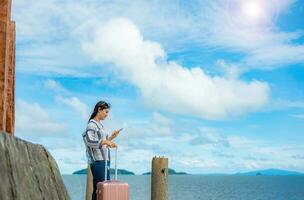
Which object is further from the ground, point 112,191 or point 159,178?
point 159,178

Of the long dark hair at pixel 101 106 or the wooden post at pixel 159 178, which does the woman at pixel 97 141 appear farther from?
the wooden post at pixel 159 178

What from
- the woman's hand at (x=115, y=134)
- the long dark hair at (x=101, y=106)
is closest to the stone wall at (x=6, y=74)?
the long dark hair at (x=101, y=106)

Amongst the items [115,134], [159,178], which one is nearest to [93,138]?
[115,134]

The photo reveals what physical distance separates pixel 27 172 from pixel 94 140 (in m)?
2.94

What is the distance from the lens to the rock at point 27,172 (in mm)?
3898

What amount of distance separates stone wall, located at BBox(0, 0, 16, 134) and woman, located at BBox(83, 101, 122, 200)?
246cm

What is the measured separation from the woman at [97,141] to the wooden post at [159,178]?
3.70 m

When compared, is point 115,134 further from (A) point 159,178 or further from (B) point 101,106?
(A) point 159,178

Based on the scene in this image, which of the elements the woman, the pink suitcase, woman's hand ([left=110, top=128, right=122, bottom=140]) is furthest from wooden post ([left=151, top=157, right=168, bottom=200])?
the pink suitcase

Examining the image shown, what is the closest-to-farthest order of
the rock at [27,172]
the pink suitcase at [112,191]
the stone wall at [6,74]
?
1. the rock at [27,172]
2. the stone wall at [6,74]
3. the pink suitcase at [112,191]

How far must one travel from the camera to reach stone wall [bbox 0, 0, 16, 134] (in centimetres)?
437

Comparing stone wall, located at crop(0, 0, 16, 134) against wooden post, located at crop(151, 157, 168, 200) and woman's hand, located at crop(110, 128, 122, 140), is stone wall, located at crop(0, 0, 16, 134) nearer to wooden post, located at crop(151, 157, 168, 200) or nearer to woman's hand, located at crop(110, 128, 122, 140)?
woman's hand, located at crop(110, 128, 122, 140)

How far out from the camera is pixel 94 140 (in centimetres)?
717

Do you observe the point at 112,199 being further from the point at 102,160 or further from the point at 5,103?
the point at 5,103
